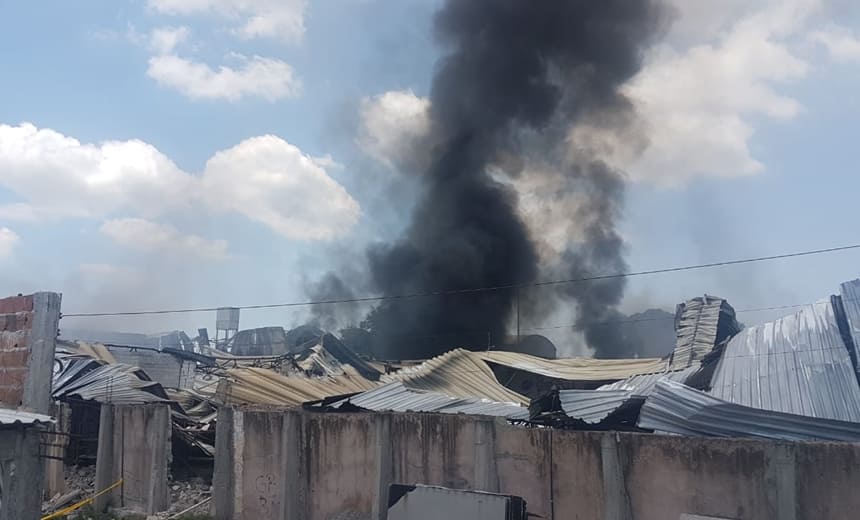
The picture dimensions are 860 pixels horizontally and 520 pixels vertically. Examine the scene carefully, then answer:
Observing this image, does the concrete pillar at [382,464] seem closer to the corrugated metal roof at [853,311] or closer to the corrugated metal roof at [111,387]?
the corrugated metal roof at [853,311]

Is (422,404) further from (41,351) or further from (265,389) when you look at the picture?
(41,351)

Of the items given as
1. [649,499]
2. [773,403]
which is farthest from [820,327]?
[649,499]

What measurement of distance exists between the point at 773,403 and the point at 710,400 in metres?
1.24

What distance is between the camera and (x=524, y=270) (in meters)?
33.2

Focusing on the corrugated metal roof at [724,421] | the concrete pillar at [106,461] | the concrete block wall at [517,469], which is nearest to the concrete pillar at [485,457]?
the concrete block wall at [517,469]

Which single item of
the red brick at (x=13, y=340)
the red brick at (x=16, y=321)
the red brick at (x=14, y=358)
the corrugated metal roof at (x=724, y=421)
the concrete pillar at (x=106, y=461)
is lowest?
the concrete pillar at (x=106, y=461)

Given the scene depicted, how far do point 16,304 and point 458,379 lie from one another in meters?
9.66

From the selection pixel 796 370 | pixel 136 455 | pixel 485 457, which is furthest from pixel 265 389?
pixel 796 370

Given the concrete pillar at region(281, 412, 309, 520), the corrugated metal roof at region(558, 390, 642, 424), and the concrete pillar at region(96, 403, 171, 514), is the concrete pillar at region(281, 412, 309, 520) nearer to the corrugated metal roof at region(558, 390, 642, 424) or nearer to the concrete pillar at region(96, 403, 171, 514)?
the concrete pillar at region(96, 403, 171, 514)

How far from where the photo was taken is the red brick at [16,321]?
8180 mm

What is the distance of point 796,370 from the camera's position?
914cm

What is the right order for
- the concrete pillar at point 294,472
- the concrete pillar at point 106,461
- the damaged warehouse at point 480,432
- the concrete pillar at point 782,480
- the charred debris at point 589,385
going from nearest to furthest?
the concrete pillar at point 782,480 → the damaged warehouse at point 480,432 → the charred debris at point 589,385 → the concrete pillar at point 294,472 → the concrete pillar at point 106,461

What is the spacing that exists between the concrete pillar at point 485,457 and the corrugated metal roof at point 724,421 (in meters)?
1.68

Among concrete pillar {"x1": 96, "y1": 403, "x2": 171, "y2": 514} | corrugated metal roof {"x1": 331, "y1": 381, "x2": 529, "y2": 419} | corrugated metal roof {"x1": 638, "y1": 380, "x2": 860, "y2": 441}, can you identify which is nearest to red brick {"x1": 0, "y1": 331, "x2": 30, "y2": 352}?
corrugated metal roof {"x1": 331, "y1": 381, "x2": 529, "y2": 419}
